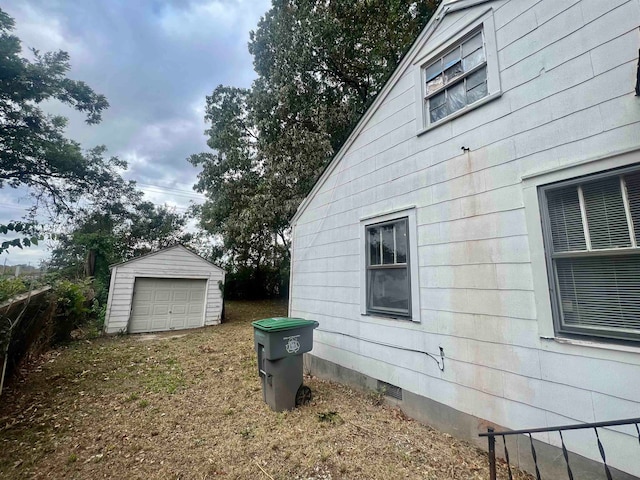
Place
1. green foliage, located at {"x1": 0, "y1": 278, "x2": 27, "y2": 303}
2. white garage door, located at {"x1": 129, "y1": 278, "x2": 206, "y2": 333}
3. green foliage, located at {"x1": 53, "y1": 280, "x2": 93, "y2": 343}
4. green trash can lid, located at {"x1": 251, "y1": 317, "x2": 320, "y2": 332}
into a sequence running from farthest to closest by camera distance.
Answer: white garage door, located at {"x1": 129, "y1": 278, "x2": 206, "y2": 333}
green foliage, located at {"x1": 53, "y1": 280, "x2": 93, "y2": 343}
green foliage, located at {"x1": 0, "y1": 278, "x2": 27, "y2": 303}
green trash can lid, located at {"x1": 251, "y1": 317, "x2": 320, "y2": 332}

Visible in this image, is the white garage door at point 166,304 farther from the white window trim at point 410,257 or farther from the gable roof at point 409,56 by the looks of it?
the white window trim at point 410,257

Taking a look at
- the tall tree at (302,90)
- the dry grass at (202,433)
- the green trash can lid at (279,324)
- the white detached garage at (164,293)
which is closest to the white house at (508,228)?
the dry grass at (202,433)

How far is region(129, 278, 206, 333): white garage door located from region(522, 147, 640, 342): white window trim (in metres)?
11.5

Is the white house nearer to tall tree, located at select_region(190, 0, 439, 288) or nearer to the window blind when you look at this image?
the window blind

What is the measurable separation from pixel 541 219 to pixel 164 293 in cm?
1177

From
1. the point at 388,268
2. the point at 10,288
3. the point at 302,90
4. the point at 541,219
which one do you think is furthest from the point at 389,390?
the point at 302,90

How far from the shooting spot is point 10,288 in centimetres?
472

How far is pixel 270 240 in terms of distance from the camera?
17.3 metres

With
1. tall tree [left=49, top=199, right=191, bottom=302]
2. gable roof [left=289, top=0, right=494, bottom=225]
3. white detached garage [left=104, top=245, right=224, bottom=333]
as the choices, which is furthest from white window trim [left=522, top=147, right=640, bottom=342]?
tall tree [left=49, top=199, right=191, bottom=302]

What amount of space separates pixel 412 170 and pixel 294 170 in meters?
7.51

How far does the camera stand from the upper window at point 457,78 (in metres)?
3.33

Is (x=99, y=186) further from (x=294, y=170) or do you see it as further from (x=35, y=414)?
(x=35, y=414)

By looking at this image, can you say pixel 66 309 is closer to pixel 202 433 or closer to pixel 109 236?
pixel 202 433

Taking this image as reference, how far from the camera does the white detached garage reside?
994 cm
